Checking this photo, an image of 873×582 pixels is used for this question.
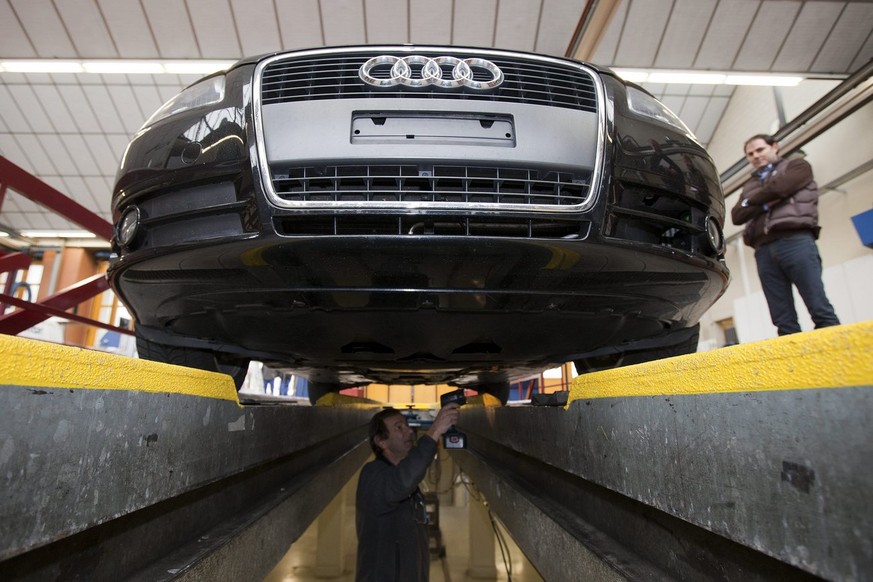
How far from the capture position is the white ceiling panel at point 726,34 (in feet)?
16.7

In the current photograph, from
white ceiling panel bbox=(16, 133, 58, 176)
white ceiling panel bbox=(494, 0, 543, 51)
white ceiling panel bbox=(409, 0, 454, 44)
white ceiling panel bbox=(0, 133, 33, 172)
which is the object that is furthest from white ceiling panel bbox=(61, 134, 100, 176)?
white ceiling panel bbox=(494, 0, 543, 51)

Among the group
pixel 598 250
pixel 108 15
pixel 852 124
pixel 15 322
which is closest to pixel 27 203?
pixel 108 15

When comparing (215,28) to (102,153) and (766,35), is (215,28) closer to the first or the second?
(102,153)

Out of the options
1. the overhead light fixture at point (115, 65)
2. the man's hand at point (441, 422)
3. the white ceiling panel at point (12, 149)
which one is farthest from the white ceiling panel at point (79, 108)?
the man's hand at point (441, 422)

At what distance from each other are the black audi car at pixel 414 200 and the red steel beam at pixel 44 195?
1147mm

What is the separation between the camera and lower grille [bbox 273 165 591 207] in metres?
1.08

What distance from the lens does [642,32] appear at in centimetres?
534

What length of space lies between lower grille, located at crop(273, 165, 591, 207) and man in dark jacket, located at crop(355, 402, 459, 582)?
5.10 ft

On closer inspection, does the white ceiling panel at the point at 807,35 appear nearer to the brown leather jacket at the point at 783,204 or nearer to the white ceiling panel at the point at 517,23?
the white ceiling panel at the point at 517,23

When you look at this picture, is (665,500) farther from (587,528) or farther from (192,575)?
(192,575)

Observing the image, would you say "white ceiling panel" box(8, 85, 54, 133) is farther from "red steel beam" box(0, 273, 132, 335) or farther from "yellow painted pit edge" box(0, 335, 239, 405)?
"yellow painted pit edge" box(0, 335, 239, 405)

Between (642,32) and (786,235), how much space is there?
389 centimetres

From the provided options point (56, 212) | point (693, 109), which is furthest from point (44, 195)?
point (693, 109)

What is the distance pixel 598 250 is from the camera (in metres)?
1.11
